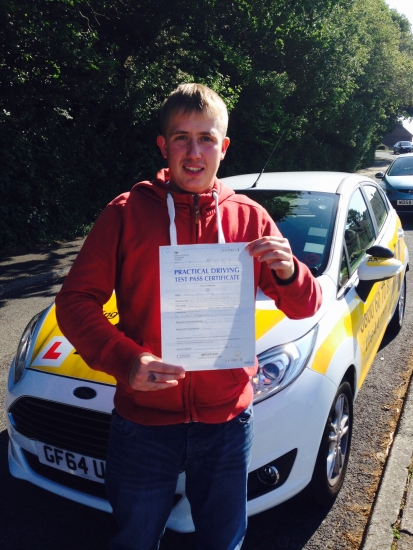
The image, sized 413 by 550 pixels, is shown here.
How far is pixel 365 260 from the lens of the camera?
363cm

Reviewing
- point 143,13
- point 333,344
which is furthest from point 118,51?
point 333,344

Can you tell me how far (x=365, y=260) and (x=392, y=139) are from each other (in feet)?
296

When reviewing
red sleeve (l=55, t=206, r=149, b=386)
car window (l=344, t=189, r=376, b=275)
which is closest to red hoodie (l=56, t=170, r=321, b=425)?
red sleeve (l=55, t=206, r=149, b=386)

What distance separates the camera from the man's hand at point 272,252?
1556 millimetres

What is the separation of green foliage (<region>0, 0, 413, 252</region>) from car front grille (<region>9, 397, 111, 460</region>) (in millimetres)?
7209

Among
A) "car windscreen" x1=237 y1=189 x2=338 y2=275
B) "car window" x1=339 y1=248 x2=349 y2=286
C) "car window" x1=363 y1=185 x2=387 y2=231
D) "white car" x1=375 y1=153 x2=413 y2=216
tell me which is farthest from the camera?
"white car" x1=375 y1=153 x2=413 y2=216

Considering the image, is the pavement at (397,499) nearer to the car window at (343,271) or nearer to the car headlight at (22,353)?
the car window at (343,271)

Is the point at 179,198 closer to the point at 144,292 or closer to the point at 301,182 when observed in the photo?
the point at 144,292

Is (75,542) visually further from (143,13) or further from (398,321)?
(143,13)

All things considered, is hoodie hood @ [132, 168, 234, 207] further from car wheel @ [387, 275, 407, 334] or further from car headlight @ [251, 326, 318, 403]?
car wheel @ [387, 275, 407, 334]

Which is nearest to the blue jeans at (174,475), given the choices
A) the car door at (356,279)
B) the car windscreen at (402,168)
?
the car door at (356,279)

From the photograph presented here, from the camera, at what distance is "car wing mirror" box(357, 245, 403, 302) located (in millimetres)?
3482

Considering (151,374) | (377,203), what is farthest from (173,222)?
(377,203)

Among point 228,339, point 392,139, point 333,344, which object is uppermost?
point 228,339
